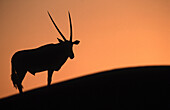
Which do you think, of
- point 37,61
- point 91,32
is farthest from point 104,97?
point 91,32

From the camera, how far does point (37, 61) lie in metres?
Answer: 2.46

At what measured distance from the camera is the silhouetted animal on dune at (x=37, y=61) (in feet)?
7.98

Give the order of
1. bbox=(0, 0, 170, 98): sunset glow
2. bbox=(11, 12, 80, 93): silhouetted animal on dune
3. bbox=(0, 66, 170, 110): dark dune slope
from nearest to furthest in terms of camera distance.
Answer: bbox=(0, 66, 170, 110): dark dune slope → bbox=(11, 12, 80, 93): silhouetted animal on dune → bbox=(0, 0, 170, 98): sunset glow

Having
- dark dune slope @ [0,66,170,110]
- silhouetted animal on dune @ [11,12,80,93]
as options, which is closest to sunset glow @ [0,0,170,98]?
silhouetted animal on dune @ [11,12,80,93]

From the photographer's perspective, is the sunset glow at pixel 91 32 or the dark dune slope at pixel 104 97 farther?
the sunset glow at pixel 91 32

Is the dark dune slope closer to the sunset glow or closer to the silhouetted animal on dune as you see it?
the silhouetted animal on dune

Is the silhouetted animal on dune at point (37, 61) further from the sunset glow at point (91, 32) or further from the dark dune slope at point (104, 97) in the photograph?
the dark dune slope at point (104, 97)

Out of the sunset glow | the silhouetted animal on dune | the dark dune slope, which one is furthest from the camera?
the sunset glow

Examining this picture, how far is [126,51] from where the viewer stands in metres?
3.09

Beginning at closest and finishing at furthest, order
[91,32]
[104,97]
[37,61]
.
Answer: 1. [104,97]
2. [37,61]
3. [91,32]

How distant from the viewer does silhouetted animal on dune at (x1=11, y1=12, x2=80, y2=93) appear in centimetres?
243

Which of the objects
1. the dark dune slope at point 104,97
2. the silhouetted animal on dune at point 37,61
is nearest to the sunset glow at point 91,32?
the silhouetted animal on dune at point 37,61

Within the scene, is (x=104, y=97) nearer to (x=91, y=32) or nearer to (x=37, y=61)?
(x=37, y=61)

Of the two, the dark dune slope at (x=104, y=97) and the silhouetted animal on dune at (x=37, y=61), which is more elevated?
the silhouetted animal on dune at (x=37, y=61)
